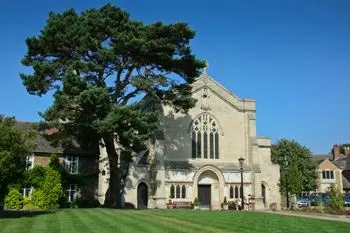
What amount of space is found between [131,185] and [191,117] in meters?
9.70

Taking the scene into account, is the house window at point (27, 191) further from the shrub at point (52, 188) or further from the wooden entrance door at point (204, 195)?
the wooden entrance door at point (204, 195)

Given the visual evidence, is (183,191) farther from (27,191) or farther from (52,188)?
(27,191)

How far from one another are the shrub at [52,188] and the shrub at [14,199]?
2056 mm

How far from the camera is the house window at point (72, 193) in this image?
38.5m

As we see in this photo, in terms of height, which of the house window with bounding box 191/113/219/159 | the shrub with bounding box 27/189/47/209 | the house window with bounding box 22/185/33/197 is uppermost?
the house window with bounding box 191/113/219/159

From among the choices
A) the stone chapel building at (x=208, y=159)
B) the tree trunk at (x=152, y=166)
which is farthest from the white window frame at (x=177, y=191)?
the tree trunk at (x=152, y=166)

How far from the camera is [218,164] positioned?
43312mm

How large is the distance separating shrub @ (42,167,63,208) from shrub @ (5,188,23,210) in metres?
2.06

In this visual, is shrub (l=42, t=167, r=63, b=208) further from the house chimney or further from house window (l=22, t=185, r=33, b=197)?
the house chimney

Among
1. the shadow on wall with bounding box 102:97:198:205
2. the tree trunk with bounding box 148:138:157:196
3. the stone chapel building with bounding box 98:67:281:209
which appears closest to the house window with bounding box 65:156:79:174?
the stone chapel building with bounding box 98:67:281:209

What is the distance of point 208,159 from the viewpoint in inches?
1708

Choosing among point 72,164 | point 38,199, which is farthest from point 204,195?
point 38,199

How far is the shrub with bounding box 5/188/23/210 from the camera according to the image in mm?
34562

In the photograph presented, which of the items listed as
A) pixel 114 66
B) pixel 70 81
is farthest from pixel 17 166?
pixel 114 66
